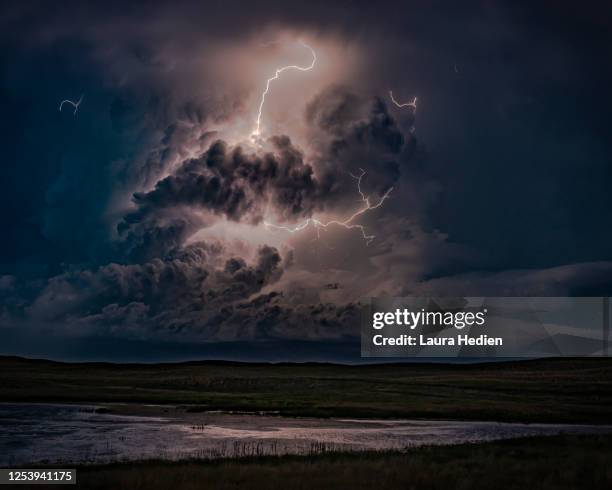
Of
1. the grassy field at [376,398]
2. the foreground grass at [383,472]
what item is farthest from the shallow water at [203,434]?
the grassy field at [376,398]

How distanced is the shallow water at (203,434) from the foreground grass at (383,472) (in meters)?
4.49

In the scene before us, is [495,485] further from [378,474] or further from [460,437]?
[460,437]

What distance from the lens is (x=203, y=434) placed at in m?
40.8

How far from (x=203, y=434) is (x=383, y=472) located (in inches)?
719

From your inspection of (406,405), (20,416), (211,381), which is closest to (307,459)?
(20,416)

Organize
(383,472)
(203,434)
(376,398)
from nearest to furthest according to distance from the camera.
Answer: (383,472)
(203,434)
(376,398)

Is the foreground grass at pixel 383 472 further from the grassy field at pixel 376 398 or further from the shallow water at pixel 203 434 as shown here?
the grassy field at pixel 376 398

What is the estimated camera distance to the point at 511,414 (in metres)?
56.8

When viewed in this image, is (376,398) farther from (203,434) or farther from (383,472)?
(383,472)

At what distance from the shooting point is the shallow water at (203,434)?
32750mm

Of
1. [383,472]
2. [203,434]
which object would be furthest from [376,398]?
[383,472]

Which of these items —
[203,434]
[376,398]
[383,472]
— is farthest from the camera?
[376,398]

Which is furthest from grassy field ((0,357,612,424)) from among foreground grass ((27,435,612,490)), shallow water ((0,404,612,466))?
foreground grass ((27,435,612,490))

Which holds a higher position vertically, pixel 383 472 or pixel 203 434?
pixel 383 472
